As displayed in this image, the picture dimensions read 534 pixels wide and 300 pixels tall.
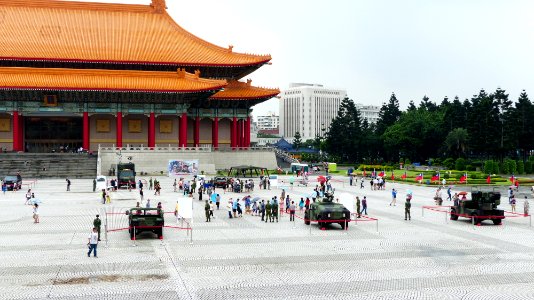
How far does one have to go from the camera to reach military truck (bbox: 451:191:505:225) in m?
30.0

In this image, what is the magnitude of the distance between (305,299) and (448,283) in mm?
4660

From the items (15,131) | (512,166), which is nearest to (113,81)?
(15,131)

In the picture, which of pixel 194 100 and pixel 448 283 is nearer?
pixel 448 283

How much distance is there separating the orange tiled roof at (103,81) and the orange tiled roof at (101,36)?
7.78 feet

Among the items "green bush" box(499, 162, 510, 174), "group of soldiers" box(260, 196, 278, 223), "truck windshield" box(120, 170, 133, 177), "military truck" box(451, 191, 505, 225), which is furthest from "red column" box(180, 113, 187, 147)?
"military truck" box(451, 191, 505, 225)

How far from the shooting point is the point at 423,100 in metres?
144

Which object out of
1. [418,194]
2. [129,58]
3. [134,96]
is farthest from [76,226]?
[129,58]

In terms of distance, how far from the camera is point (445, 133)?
10900cm

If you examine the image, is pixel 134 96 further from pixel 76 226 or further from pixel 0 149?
pixel 76 226

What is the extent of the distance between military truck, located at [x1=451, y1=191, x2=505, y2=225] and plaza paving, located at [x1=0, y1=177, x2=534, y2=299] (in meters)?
0.64

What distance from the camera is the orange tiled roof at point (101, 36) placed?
76.6m

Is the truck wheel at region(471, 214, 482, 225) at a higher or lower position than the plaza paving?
higher

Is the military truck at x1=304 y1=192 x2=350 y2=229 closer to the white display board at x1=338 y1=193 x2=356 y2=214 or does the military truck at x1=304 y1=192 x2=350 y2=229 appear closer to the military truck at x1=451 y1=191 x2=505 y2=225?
the white display board at x1=338 y1=193 x2=356 y2=214

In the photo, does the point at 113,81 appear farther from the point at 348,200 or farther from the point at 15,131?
the point at 348,200
